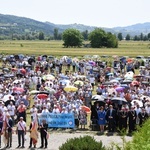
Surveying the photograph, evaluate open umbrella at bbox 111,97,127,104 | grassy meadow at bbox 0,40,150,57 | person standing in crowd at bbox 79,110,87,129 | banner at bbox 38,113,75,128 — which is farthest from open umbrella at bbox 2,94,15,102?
grassy meadow at bbox 0,40,150,57

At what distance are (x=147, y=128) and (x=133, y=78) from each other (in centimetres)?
2443

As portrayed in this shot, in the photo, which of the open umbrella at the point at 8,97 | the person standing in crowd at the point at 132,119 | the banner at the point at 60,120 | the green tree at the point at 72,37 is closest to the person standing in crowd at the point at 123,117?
the person standing in crowd at the point at 132,119

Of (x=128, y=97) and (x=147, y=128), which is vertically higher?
(x=147, y=128)

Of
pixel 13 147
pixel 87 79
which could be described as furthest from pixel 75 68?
pixel 13 147

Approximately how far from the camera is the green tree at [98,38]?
108 m

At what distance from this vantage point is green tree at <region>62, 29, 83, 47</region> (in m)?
114

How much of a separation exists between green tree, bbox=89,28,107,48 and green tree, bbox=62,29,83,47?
4502 mm

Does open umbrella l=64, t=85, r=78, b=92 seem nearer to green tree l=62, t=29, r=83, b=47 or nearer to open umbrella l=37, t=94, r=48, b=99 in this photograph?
open umbrella l=37, t=94, r=48, b=99

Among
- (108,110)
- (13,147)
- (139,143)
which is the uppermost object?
(139,143)

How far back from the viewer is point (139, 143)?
7633 millimetres

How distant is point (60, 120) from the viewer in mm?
20734

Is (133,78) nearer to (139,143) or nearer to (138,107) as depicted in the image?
(138,107)

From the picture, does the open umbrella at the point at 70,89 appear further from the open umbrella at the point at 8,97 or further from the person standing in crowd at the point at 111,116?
the person standing in crowd at the point at 111,116

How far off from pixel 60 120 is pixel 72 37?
3813 inches
